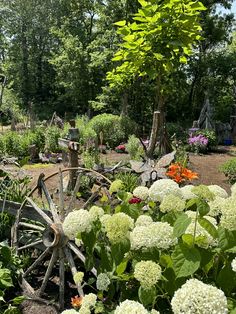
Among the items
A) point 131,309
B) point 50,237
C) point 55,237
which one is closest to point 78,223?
point 131,309

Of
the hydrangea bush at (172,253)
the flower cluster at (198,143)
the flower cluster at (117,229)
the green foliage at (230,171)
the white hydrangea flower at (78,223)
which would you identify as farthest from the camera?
the flower cluster at (198,143)

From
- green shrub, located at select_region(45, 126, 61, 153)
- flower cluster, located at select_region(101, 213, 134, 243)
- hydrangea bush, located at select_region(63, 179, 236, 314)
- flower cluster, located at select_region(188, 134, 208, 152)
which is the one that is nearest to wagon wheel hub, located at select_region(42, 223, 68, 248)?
hydrangea bush, located at select_region(63, 179, 236, 314)

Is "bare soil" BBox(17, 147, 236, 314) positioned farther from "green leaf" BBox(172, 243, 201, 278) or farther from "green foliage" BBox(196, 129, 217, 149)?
"green leaf" BBox(172, 243, 201, 278)

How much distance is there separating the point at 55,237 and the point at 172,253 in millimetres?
1398

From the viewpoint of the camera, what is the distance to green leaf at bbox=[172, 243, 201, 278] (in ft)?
4.70

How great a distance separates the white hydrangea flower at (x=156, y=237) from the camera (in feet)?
5.11

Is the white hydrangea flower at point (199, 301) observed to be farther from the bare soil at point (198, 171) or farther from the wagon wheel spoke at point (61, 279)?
the bare soil at point (198, 171)

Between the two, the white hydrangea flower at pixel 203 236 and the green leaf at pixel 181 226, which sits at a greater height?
the green leaf at pixel 181 226

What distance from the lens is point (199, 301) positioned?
1.14 meters

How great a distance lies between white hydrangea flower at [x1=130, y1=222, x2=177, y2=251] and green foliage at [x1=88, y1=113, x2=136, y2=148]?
35.7ft

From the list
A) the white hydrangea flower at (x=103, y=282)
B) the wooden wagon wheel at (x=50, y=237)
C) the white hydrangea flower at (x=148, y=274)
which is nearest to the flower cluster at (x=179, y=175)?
the wooden wagon wheel at (x=50, y=237)

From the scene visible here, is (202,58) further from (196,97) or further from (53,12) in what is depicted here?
(53,12)

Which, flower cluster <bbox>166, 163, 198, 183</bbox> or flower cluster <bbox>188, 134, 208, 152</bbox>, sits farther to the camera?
flower cluster <bbox>188, 134, 208, 152</bbox>

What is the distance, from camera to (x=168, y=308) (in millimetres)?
1738
